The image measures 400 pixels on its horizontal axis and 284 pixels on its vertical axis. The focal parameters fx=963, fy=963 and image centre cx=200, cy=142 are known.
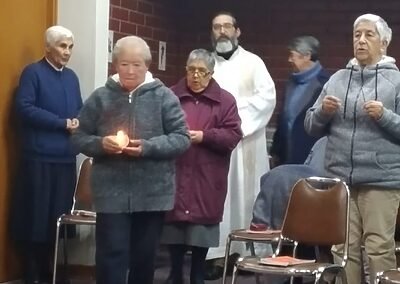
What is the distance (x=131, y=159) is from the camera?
4.43 meters

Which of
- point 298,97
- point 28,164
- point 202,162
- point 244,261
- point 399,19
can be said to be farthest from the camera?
point 399,19

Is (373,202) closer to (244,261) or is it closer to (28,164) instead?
(244,261)

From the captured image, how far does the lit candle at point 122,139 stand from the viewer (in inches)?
170

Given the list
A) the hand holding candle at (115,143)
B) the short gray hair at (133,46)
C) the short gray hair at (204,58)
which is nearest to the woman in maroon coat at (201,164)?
the short gray hair at (204,58)

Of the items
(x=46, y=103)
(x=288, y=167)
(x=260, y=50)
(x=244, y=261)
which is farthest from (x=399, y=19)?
(x=244, y=261)

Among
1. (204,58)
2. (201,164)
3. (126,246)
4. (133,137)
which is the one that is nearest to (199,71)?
(204,58)

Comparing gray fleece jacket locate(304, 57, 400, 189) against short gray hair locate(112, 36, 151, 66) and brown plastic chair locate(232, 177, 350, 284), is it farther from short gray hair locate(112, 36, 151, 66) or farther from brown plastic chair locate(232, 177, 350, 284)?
short gray hair locate(112, 36, 151, 66)

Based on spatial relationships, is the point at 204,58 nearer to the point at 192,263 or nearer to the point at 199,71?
the point at 199,71

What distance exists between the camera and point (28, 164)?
5.84 m

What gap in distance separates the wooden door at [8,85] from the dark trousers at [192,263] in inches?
42.5

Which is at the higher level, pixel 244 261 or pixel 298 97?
pixel 298 97

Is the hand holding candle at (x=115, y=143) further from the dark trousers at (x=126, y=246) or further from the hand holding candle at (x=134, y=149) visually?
the dark trousers at (x=126, y=246)

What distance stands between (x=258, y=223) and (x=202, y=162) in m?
0.49

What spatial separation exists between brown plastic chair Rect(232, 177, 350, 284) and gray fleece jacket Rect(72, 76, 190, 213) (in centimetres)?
53
